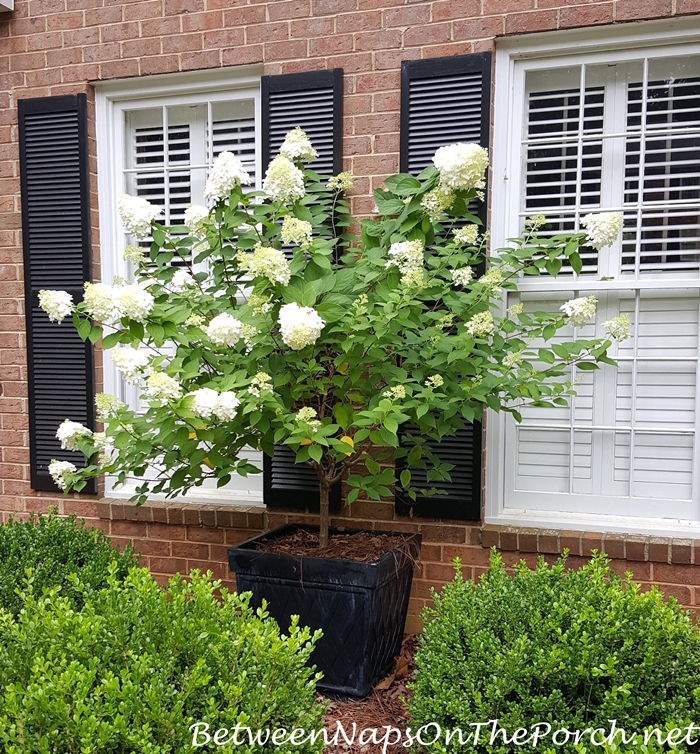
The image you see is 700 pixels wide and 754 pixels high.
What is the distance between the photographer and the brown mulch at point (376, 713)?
7.76ft

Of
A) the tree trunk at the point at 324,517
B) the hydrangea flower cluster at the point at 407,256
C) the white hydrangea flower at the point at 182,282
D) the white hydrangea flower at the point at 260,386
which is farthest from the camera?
the tree trunk at the point at 324,517

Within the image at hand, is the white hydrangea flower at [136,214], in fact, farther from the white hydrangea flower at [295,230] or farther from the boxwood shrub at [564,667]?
the boxwood shrub at [564,667]

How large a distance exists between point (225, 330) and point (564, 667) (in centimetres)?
140

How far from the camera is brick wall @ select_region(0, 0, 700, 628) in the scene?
2.93 m

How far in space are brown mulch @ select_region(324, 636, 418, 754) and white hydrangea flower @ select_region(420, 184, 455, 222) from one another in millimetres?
1668

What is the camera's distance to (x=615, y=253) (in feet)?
9.88

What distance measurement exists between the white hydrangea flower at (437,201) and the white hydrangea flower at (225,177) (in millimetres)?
674

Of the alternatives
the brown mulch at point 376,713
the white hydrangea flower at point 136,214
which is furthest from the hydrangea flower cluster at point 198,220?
the brown mulch at point 376,713

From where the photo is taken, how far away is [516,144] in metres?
3.06

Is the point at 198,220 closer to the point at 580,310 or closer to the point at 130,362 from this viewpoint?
the point at 130,362

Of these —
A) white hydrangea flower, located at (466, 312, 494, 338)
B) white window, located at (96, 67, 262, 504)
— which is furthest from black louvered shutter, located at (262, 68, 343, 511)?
→ white hydrangea flower, located at (466, 312, 494, 338)

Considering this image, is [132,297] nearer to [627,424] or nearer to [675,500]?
[627,424]

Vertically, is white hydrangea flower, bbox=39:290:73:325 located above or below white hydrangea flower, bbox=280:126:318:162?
below

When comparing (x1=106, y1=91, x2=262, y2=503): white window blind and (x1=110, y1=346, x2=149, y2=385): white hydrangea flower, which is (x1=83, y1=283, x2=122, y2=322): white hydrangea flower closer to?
(x1=110, y1=346, x2=149, y2=385): white hydrangea flower
